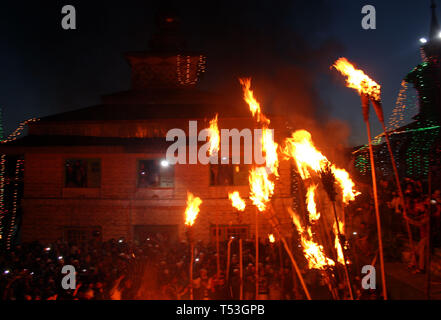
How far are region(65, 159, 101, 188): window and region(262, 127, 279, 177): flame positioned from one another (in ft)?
26.2

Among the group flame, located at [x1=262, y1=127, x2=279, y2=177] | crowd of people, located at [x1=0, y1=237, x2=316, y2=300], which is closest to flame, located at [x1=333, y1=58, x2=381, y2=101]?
crowd of people, located at [x1=0, y1=237, x2=316, y2=300]

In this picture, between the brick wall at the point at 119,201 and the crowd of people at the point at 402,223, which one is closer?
the crowd of people at the point at 402,223

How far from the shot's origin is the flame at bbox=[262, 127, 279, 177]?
1484cm

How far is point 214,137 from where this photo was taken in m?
15.1

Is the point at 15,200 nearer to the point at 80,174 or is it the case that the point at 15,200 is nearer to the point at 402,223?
the point at 80,174

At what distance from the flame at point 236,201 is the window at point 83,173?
639 centimetres

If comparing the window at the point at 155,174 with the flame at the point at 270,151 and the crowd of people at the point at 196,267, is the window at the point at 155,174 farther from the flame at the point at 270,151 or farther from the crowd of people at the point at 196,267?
the flame at the point at 270,151

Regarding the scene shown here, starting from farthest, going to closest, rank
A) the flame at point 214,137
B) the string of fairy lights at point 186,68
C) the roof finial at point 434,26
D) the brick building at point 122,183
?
the string of fairy lights at point 186,68, the flame at point 214,137, the brick building at point 122,183, the roof finial at point 434,26

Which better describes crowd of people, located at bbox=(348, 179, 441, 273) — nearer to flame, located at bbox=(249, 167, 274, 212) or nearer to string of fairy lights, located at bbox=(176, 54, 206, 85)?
flame, located at bbox=(249, 167, 274, 212)

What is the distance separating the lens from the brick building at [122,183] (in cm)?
1466

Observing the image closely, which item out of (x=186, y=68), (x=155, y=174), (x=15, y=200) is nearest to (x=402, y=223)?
(x=155, y=174)

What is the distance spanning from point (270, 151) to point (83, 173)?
358 inches

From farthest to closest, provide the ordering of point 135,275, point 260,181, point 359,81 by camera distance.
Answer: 1. point 260,181
2. point 135,275
3. point 359,81

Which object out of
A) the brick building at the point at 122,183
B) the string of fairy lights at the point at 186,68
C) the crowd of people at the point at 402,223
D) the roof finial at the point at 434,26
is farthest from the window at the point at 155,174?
the roof finial at the point at 434,26
